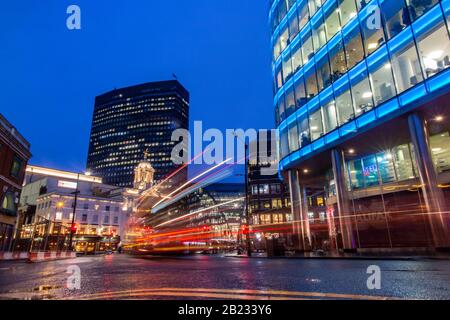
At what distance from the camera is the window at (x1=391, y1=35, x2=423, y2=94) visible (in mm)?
20391

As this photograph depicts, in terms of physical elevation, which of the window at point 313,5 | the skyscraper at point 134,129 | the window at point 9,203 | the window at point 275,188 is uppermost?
the skyscraper at point 134,129

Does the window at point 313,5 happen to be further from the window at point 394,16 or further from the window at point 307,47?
the window at point 394,16

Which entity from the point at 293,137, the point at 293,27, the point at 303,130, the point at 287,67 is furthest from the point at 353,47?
the point at 293,27

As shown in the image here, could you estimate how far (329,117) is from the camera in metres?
27.7

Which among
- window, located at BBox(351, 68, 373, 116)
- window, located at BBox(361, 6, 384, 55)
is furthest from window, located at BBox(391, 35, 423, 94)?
window, located at BBox(351, 68, 373, 116)

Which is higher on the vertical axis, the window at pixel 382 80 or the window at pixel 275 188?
the window at pixel 275 188

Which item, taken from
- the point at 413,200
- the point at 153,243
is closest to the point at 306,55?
the point at 413,200

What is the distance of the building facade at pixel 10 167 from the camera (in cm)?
3030

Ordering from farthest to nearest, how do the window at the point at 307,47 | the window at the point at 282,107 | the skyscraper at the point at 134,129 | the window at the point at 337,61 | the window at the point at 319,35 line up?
the skyscraper at the point at 134,129, the window at the point at 282,107, the window at the point at 307,47, the window at the point at 319,35, the window at the point at 337,61

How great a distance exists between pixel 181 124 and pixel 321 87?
166 meters

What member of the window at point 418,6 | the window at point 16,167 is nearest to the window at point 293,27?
the window at point 418,6

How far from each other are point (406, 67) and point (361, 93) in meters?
3.85

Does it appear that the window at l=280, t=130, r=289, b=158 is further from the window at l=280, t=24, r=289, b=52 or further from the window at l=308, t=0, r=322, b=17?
the window at l=308, t=0, r=322, b=17

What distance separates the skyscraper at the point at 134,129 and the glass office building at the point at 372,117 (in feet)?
486
